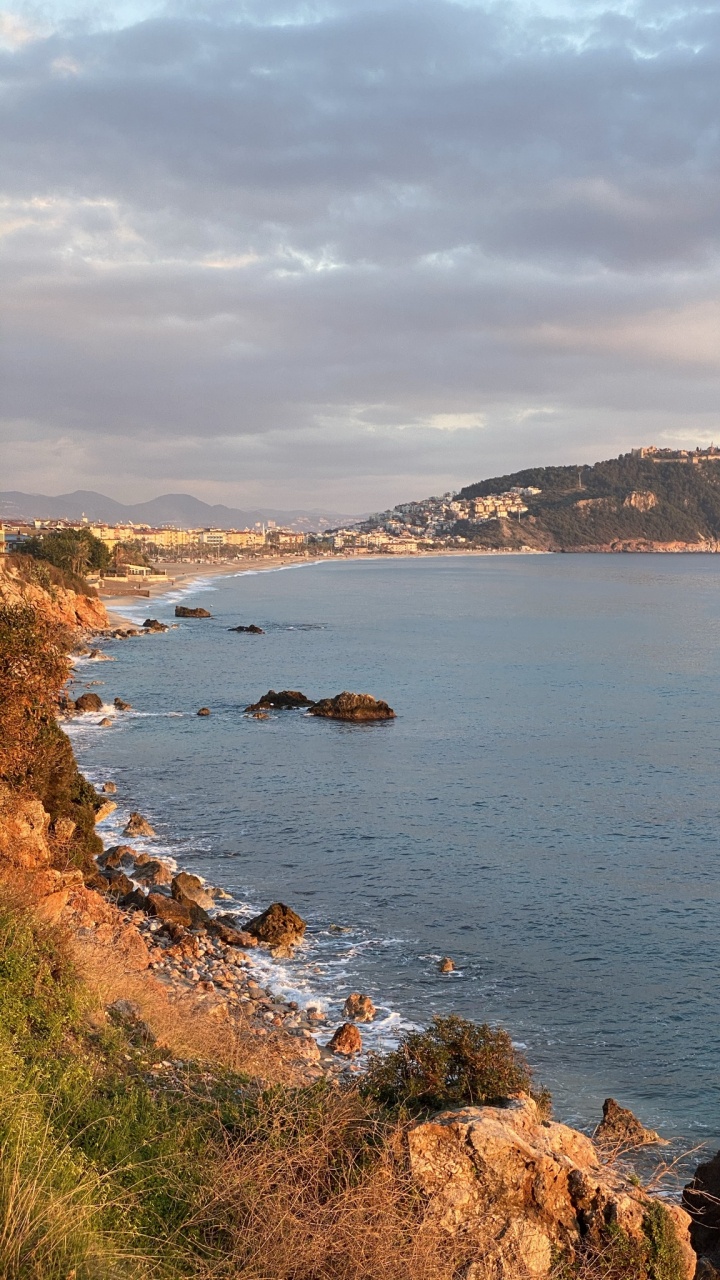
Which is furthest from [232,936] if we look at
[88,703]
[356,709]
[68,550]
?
[68,550]

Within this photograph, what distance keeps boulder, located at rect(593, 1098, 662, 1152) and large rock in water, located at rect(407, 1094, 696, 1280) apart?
556cm

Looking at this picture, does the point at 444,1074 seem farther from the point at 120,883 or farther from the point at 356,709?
the point at 356,709

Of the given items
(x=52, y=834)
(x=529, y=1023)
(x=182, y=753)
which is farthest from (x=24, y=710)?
(x=182, y=753)

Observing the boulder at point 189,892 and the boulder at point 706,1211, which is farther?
the boulder at point 189,892

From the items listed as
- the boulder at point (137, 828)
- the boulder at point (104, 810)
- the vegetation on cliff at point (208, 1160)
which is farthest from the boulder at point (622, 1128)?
the boulder at point (104, 810)

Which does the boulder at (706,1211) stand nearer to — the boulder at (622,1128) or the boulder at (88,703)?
the boulder at (622,1128)

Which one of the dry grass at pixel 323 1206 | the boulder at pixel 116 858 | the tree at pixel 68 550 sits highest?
the tree at pixel 68 550

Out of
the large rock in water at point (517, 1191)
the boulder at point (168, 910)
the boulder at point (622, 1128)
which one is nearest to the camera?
the large rock in water at point (517, 1191)

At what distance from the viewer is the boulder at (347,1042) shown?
50.3ft

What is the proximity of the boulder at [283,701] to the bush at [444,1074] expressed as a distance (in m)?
40.1

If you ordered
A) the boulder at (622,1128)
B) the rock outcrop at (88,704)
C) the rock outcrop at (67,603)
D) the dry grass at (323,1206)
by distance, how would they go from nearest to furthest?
the dry grass at (323,1206)
the boulder at (622,1128)
the rock outcrop at (88,704)
the rock outcrop at (67,603)

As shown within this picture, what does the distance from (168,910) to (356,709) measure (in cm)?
2642

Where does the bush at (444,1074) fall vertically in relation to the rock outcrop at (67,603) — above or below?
below

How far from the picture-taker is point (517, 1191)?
23.3 ft
